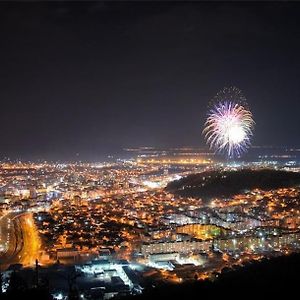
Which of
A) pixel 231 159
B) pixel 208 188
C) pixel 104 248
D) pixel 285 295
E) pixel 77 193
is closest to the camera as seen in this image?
pixel 285 295

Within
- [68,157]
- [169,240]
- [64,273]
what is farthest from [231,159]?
[64,273]

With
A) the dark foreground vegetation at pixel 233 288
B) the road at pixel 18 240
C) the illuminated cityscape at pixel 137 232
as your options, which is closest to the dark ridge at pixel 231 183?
the illuminated cityscape at pixel 137 232

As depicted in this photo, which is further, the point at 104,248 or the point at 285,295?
the point at 104,248

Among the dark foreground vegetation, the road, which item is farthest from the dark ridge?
the dark foreground vegetation

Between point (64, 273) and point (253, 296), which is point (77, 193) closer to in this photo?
point (64, 273)

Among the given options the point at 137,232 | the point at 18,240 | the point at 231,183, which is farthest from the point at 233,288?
the point at 231,183

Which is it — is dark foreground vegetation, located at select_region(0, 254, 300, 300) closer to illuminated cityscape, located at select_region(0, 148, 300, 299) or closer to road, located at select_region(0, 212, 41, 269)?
illuminated cityscape, located at select_region(0, 148, 300, 299)

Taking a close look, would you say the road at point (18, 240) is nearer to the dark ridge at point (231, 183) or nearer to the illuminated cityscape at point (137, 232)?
the illuminated cityscape at point (137, 232)
